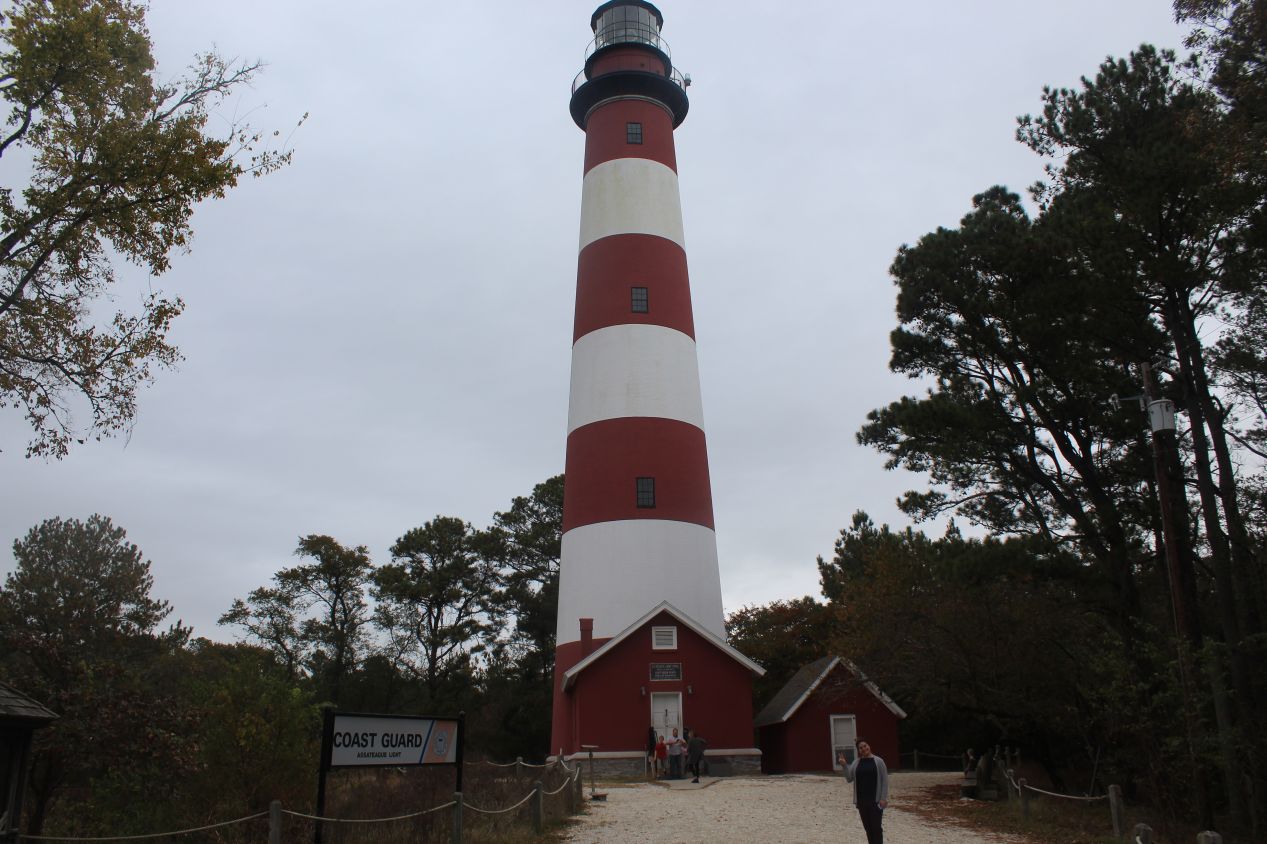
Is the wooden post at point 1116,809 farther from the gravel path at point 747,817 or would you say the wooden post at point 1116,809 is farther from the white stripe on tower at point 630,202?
the white stripe on tower at point 630,202

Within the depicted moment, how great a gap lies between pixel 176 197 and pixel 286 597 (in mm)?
34693

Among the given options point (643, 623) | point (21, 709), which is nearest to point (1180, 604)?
point (643, 623)

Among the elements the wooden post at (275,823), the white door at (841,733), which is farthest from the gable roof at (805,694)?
the wooden post at (275,823)

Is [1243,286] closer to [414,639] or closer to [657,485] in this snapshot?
[657,485]

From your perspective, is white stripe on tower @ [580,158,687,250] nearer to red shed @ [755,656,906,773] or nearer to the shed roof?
red shed @ [755,656,906,773]

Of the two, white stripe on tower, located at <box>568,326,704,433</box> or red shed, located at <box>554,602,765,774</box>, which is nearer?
red shed, located at <box>554,602,765,774</box>

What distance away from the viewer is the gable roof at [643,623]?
2225cm

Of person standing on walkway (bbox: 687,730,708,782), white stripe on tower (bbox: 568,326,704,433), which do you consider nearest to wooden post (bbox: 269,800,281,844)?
person standing on walkway (bbox: 687,730,708,782)

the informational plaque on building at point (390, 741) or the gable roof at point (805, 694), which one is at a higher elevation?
the gable roof at point (805, 694)

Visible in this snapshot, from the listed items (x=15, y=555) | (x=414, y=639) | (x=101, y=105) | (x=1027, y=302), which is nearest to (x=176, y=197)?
(x=101, y=105)

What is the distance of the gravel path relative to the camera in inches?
478

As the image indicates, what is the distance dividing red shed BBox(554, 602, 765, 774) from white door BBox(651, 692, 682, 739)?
23 mm

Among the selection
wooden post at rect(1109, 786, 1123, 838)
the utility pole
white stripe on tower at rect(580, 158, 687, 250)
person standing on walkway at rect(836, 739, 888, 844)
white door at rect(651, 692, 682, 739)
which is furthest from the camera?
white stripe on tower at rect(580, 158, 687, 250)

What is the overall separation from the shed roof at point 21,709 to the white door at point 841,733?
1902 cm
